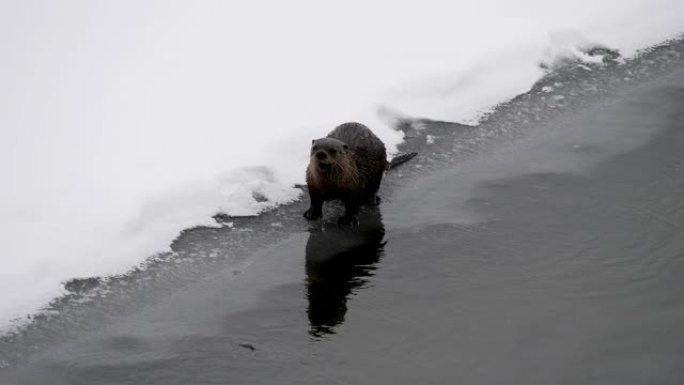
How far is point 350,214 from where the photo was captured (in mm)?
6426

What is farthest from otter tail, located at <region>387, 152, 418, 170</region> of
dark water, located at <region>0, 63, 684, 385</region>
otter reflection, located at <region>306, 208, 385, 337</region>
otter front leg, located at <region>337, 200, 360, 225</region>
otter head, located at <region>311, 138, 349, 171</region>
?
otter head, located at <region>311, 138, 349, 171</region>

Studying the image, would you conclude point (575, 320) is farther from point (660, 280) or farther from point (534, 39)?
point (534, 39)

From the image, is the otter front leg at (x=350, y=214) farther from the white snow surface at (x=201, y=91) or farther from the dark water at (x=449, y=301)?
the white snow surface at (x=201, y=91)

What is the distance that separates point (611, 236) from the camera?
19.6 feet

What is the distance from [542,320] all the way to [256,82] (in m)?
5.39

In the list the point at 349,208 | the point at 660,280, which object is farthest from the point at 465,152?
the point at 660,280

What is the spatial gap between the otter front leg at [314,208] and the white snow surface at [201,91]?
41cm

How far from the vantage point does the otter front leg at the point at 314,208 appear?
6363 millimetres

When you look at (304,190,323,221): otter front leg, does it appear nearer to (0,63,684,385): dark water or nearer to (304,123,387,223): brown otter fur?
(304,123,387,223): brown otter fur

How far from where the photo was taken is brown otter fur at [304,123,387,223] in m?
6.18

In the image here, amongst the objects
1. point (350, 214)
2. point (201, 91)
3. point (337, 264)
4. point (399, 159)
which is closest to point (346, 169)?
point (350, 214)

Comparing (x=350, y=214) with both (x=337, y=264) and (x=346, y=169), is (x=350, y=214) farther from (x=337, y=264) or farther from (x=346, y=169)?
(x=337, y=264)

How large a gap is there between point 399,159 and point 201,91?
281 cm

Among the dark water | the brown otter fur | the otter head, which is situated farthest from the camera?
the brown otter fur
